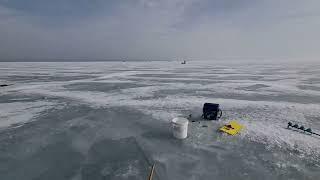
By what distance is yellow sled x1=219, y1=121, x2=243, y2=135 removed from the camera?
536 centimetres

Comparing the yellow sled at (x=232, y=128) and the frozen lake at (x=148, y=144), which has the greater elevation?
the yellow sled at (x=232, y=128)

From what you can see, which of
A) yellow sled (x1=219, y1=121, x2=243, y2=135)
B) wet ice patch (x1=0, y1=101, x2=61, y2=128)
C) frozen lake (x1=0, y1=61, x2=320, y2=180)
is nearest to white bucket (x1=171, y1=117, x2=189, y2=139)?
frozen lake (x1=0, y1=61, x2=320, y2=180)

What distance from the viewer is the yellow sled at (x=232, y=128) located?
211 inches

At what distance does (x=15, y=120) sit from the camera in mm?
6465

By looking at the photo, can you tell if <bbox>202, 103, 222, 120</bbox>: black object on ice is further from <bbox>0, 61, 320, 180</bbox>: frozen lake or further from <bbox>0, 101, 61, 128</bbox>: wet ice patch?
<bbox>0, 101, 61, 128</bbox>: wet ice patch

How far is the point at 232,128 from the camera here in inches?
219

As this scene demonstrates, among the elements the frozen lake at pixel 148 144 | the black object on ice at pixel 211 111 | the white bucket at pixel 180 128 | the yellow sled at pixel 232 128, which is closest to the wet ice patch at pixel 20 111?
the frozen lake at pixel 148 144

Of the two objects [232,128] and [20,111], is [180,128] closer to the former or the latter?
[232,128]

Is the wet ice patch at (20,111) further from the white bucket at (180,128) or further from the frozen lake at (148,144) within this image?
the white bucket at (180,128)

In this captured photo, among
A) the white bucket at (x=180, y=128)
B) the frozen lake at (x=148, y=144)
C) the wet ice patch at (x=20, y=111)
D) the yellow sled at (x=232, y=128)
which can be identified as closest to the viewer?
the frozen lake at (x=148, y=144)

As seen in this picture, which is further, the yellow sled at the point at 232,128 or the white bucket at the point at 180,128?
the yellow sled at the point at 232,128

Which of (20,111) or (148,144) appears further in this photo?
(20,111)

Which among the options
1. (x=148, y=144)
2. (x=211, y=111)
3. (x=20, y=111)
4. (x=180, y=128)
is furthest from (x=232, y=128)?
(x=20, y=111)

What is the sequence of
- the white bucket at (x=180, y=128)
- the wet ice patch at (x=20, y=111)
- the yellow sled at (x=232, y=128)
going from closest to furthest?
the white bucket at (x=180, y=128)
the yellow sled at (x=232, y=128)
the wet ice patch at (x=20, y=111)
